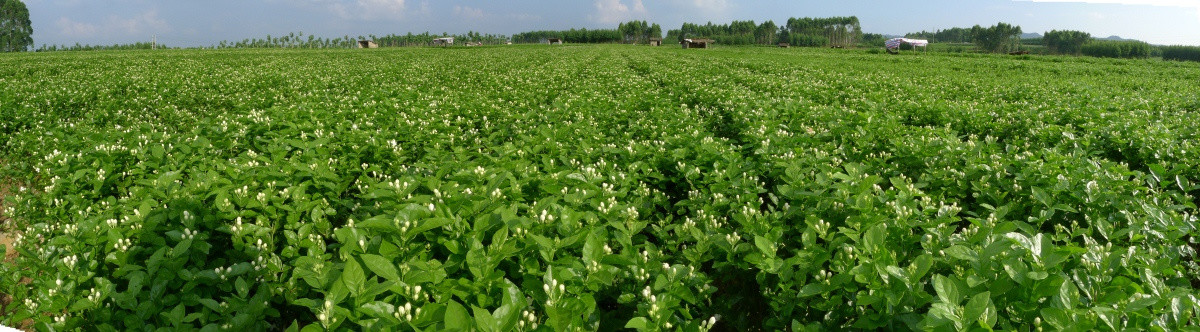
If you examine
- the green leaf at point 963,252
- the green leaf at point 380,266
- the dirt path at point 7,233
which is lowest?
the dirt path at point 7,233

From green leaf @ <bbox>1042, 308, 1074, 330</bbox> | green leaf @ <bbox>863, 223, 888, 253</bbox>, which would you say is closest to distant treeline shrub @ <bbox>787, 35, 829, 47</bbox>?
green leaf @ <bbox>863, 223, 888, 253</bbox>

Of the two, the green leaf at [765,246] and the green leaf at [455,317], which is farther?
the green leaf at [765,246]

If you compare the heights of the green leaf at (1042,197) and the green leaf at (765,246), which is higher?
the green leaf at (1042,197)

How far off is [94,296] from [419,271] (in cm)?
212

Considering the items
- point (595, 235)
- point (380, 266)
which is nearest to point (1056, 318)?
point (595, 235)

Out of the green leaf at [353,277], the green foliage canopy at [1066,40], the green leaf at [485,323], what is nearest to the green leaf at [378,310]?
the green leaf at [353,277]

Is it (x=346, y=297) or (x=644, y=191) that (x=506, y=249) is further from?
(x=644, y=191)

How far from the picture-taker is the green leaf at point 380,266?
2.41 metres

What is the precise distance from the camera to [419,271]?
8.18 feet

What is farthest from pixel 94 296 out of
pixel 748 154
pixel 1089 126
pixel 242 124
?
pixel 1089 126

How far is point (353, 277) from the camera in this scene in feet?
7.78

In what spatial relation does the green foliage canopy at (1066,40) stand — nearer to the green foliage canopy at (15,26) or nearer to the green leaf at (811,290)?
the green leaf at (811,290)

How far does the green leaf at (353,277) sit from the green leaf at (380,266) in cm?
6

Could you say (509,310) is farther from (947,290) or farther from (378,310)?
Result: (947,290)
